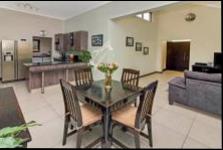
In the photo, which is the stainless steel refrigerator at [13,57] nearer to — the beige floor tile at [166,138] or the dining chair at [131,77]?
the dining chair at [131,77]

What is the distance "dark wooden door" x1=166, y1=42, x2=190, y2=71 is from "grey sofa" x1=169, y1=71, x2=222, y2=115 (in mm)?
6160

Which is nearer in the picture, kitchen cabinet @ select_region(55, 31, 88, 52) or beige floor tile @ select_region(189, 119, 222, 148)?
beige floor tile @ select_region(189, 119, 222, 148)

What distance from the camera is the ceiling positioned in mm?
5395

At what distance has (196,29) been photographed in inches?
273

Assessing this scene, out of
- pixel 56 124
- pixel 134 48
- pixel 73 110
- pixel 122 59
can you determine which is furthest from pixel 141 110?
pixel 134 48

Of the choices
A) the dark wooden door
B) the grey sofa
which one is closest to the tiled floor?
the grey sofa

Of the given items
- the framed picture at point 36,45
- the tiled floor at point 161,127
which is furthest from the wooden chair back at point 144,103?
the framed picture at point 36,45

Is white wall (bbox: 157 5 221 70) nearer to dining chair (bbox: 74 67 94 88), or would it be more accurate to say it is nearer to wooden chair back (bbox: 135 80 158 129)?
dining chair (bbox: 74 67 94 88)

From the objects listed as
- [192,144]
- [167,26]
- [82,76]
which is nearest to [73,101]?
[82,76]

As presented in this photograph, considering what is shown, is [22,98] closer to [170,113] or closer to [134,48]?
[170,113]

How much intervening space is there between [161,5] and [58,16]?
4932mm

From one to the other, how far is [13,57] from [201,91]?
608 centimetres

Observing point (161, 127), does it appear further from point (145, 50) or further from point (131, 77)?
point (145, 50)

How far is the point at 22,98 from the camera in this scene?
164 inches
